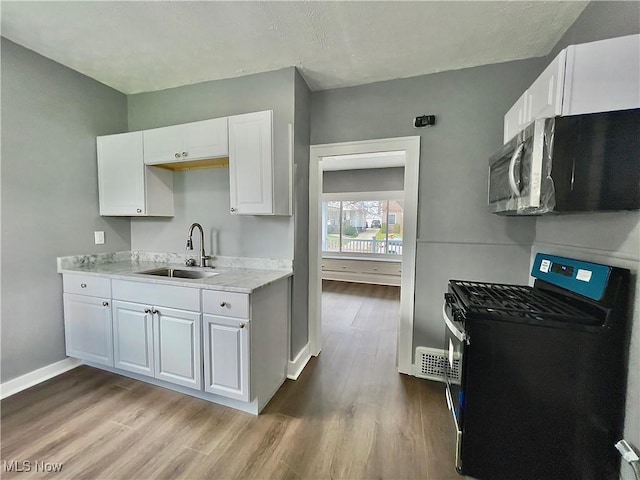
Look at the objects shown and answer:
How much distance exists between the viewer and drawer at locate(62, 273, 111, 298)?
2.11 meters

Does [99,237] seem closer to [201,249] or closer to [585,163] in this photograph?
[201,249]

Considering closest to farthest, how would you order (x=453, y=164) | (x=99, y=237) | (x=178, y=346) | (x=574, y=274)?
1. (x=574, y=274)
2. (x=178, y=346)
3. (x=453, y=164)
4. (x=99, y=237)

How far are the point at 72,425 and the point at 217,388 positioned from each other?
93cm

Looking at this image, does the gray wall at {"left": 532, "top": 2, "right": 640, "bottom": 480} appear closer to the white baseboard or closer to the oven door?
the oven door

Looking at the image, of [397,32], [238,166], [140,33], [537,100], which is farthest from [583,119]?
[140,33]

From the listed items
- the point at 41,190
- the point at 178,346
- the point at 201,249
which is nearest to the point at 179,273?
the point at 201,249

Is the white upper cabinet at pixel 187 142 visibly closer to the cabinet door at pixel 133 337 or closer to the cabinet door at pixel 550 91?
the cabinet door at pixel 133 337

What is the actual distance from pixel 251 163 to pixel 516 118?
1.82 metres

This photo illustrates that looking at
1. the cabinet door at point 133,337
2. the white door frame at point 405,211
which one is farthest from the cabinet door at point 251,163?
the cabinet door at point 133,337

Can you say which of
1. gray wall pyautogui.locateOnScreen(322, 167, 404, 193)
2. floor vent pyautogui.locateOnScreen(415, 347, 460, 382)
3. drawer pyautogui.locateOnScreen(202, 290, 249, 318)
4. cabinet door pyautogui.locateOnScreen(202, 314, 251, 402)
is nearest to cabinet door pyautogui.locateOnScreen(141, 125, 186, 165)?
drawer pyautogui.locateOnScreen(202, 290, 249, 318)

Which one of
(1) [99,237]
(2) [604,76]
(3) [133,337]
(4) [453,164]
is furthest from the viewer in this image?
(1) [99,237]

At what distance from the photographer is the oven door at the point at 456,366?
135 cm

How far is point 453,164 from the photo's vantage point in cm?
218

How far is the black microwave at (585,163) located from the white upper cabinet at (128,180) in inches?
111
